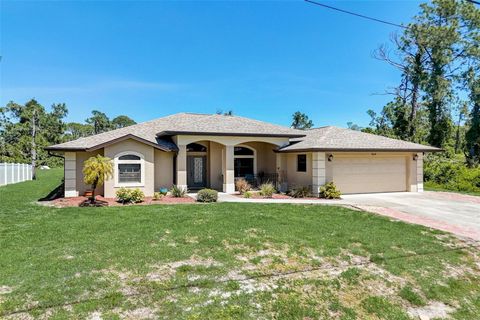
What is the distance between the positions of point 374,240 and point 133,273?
623 centimetres

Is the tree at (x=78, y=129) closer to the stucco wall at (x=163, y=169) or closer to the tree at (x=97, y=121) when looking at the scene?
the tree at (x=97, y=121)

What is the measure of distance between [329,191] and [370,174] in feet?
13.1

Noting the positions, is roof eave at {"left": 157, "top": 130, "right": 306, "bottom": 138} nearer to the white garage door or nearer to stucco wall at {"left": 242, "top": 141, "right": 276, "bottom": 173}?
stucco wall at {"left": 242, "top": 141, "right": 276, "bottom": 173}

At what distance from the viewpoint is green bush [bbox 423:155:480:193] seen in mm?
21094

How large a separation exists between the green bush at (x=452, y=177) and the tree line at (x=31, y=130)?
122 feet

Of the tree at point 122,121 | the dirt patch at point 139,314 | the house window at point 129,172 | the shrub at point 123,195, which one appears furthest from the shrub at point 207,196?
the tree at point 122,121

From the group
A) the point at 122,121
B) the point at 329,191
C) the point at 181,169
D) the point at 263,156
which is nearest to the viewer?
the point at 329,191

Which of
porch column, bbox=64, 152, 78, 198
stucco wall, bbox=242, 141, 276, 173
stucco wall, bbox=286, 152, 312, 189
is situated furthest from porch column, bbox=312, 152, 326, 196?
porch column, bbox=64, 152, 78, 198

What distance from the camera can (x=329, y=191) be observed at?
1625 centimetres

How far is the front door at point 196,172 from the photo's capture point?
19688mm

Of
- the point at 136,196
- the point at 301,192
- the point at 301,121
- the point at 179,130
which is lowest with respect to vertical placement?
the point at 301,192

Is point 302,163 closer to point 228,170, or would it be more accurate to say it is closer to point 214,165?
point 228,170

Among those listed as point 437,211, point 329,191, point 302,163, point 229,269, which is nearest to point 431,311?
point 229,269

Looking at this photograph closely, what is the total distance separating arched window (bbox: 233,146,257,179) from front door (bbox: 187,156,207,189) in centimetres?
206
